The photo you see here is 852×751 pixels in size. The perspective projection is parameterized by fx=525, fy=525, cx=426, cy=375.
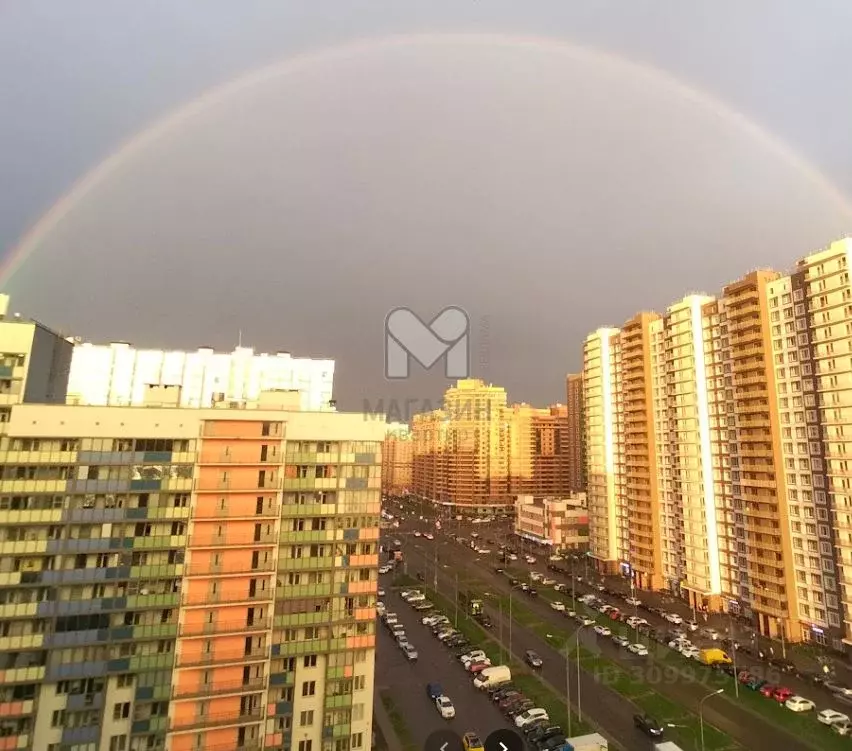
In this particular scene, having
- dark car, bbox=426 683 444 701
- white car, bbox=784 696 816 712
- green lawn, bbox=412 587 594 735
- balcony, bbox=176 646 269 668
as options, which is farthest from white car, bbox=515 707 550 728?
balcony, bbox=176 646 269 668

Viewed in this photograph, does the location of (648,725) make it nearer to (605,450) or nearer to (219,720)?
(219,720)

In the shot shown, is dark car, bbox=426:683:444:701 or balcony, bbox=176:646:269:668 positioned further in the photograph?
dark car, bbox=426:683:444:701

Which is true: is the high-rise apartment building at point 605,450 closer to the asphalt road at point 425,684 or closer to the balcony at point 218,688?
the asphalt road at point 425,684

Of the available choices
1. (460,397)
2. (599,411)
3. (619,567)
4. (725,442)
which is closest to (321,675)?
(725,442)

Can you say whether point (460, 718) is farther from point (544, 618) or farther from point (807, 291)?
point (807, 291)

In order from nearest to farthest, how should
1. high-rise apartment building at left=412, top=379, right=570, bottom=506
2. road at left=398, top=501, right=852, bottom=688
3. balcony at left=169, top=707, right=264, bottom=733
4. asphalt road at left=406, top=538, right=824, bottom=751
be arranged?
balcony at left=169, top=707, right=264, bottom=733 < asphalt road at left=406, top=538, right=824, bottom=751 < road at left=398, top=501, right=852, bottom=688 < high-rise apartment building at left=412, top=379, right=570, bottom=506

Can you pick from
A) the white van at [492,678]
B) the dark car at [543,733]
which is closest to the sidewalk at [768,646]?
the white van at [492,678]

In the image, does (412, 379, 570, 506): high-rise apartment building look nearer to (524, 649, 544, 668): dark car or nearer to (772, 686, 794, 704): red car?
(524, 649, 544, 668): dark car
